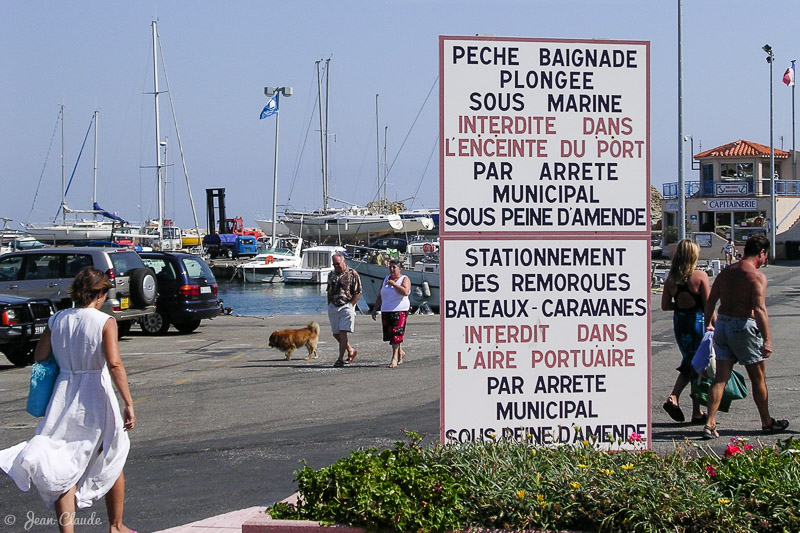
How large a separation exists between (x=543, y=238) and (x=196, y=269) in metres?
16.2

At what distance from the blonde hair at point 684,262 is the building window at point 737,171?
52.7 meters

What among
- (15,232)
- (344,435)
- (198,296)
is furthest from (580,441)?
(15,232)

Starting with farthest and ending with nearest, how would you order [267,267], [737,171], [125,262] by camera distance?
[267,267] < [737,171] < [125,262]

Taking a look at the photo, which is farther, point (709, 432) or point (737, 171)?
point (737, 171)

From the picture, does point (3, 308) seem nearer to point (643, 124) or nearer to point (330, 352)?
point (330, 352)

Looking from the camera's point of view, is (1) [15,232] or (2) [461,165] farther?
(1) [15,232]

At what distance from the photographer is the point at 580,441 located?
561 centimetres

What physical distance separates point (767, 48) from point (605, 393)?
5177 centimetres

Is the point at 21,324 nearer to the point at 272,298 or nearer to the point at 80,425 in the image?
the point at 80,425

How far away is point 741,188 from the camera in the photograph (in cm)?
5691

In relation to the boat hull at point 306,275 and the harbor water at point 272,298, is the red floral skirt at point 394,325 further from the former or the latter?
the boat hull at point 306,275

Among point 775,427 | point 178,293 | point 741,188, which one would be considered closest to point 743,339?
point 775,427

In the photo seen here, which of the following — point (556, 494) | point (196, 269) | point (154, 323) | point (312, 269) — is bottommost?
point (154, 323)

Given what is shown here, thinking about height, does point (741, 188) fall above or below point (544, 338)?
above
